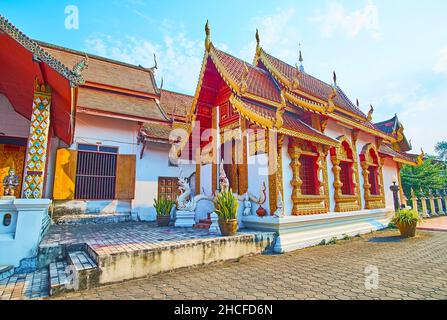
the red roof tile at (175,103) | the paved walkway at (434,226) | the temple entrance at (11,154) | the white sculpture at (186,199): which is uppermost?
the red roof tile at (175,103)

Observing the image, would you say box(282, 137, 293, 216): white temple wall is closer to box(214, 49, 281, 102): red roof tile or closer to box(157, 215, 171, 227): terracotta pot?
box(214, 49, 281, 102): red roof tile

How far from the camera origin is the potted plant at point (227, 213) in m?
5.53

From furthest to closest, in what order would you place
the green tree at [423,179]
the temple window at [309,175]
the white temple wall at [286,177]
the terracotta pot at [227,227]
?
the green tree at [423,179] < the temple window at [309,175] < the white temple wall at [286,177] < the terracotta pot at [227,227]

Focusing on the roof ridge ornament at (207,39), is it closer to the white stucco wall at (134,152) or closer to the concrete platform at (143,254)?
the white stucco wall at (134,152)

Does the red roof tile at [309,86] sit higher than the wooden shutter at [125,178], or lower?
higher

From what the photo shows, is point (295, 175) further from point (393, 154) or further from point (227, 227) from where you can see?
point (393, 154)

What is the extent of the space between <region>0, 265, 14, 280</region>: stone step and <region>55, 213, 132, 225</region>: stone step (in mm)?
5099

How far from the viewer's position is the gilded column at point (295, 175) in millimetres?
6508

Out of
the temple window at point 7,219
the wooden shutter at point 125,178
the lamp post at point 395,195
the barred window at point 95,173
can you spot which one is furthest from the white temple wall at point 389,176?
the temple window at point 7,219

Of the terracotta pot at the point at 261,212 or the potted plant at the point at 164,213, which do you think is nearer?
the terracotta pot at the point at 261,212

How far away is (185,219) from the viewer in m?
7.77

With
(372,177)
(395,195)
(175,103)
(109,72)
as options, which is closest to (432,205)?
(395,195)

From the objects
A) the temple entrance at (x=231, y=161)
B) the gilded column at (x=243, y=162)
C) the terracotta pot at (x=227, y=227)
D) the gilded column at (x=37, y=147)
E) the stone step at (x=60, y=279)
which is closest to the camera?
the stone step at (x=60, y=279)

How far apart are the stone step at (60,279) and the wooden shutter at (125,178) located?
5.74 meters
